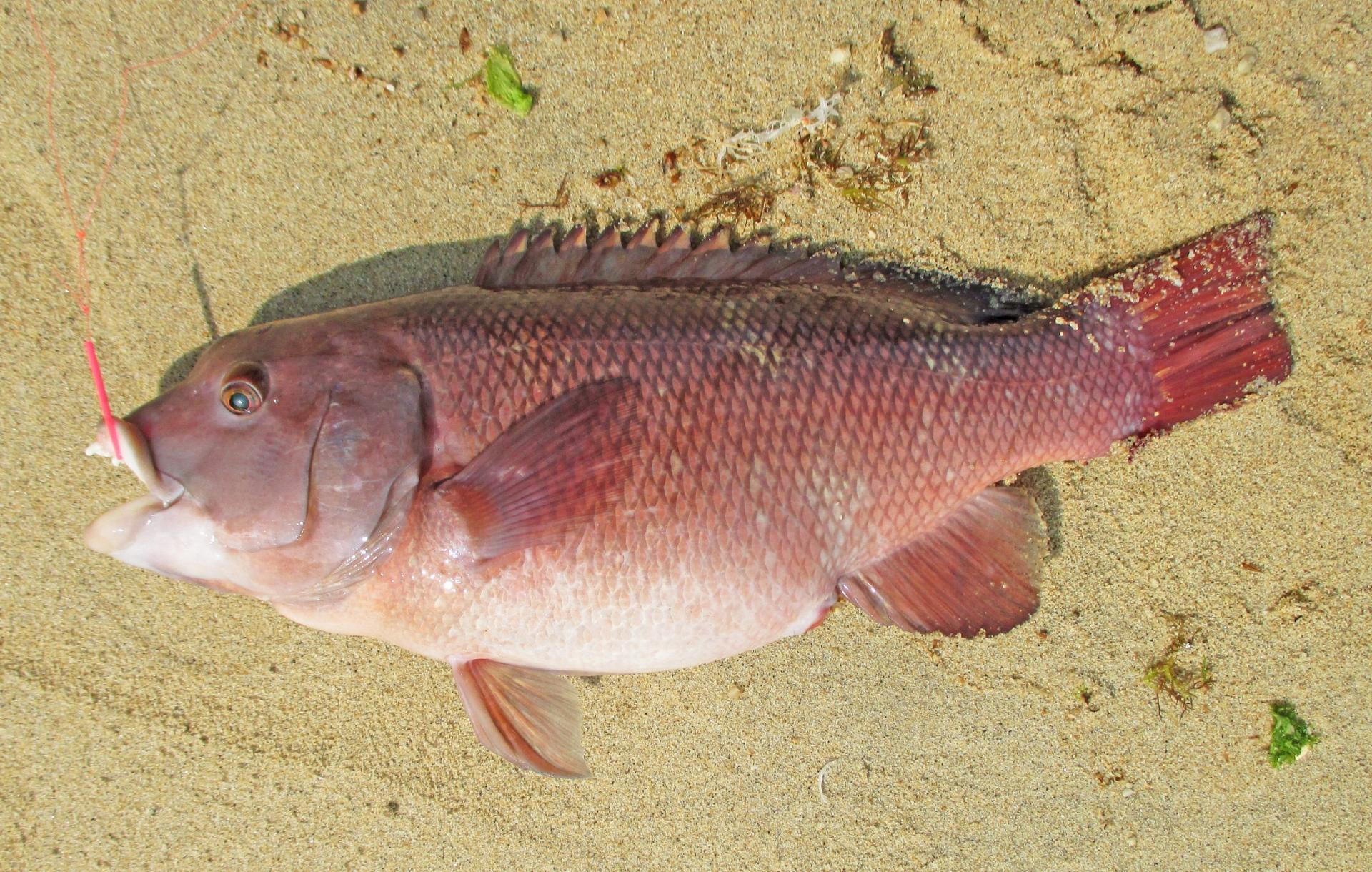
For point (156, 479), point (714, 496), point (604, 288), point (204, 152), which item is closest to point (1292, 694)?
point (714, 496)

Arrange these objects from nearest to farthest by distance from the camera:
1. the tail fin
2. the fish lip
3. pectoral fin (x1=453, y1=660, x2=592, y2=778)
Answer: the fish lip, pectoral fin (x1=453, y1=660, x2=592, y2=778), the tail fin

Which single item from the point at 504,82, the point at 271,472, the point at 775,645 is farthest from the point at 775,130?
the point at 271,472

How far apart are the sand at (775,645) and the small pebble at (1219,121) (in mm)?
12

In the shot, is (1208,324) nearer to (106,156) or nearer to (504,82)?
(504,82)

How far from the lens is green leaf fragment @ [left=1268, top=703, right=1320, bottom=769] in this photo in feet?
8.13

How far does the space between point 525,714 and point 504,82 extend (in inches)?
75.3

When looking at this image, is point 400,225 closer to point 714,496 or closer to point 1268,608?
point 714,496

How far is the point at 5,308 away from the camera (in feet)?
7.85

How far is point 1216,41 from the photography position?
2367mm

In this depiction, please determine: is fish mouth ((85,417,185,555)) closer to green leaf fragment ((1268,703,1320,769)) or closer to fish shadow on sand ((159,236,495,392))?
fish shadow on sand ((159,236,495,392))

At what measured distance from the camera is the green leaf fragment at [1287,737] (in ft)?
8.13

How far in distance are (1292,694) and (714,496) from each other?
80.8 inches

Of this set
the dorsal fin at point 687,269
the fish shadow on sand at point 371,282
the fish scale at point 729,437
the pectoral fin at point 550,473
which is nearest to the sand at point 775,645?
the fish shadow on sand at point 371,282

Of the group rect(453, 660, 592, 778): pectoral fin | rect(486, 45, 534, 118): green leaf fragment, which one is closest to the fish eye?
rect(453, 660, 592, 778): pectoral fin
